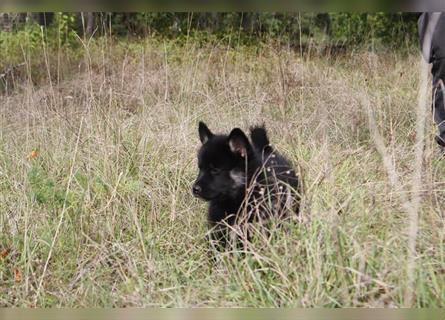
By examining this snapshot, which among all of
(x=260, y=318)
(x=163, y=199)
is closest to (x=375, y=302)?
(x=260, y=318)

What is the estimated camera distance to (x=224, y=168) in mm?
3467

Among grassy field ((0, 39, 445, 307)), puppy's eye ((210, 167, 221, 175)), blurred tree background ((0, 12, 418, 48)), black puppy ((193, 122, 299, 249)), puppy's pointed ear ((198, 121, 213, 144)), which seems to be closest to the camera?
grassy field ((0, 39, 445, 307))

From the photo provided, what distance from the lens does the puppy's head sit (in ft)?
11.2

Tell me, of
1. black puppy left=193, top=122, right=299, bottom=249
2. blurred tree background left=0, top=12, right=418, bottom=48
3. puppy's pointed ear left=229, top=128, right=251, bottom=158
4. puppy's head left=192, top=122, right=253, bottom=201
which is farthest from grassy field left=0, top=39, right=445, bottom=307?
blurred tree background left=0, top=12, right=418, bottom=48

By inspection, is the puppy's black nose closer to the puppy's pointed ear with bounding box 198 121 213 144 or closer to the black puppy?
the black puppy

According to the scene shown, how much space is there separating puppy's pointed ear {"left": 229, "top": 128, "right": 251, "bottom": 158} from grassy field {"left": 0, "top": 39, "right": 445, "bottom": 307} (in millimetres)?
393

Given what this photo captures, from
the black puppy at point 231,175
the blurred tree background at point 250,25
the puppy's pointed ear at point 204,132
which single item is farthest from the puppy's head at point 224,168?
the blurred tree background at point 250,25

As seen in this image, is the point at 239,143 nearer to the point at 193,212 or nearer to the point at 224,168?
the point at 224,168

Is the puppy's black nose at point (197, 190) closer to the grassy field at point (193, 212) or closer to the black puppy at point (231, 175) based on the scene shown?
the black puppy at point (231, 175)

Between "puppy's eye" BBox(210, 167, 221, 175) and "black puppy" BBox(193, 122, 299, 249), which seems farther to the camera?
"puppy's eye" BBox(210, 167, 221, 175)

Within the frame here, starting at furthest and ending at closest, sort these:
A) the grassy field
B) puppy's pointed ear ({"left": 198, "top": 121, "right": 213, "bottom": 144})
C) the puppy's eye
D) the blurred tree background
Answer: the blurred tree background, puppy's pointed ear ({"left": 198, "top": 121, "right": 213, "bottom": 144}), the puppy's eye, the grassy field

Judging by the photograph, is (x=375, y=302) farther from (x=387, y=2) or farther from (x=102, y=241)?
(x=102, y=241)

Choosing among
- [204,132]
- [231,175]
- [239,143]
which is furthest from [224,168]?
[204,132]

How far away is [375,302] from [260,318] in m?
0.49
